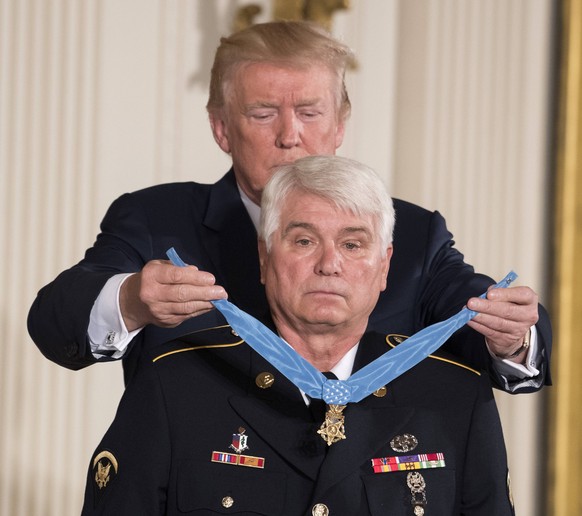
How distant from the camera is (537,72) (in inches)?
170

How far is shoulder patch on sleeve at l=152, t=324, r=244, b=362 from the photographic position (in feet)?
7.24

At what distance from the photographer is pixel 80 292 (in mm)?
2334

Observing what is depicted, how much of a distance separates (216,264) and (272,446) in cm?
64

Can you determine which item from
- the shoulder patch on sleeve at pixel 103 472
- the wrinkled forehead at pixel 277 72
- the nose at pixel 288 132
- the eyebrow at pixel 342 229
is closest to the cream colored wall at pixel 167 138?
the wrinkled forehead at pixel 277 72

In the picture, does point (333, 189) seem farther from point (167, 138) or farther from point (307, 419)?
point (167, 138)

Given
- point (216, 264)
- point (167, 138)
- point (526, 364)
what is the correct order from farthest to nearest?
point (167, 138) → point (216, 264) → point (526, 364)

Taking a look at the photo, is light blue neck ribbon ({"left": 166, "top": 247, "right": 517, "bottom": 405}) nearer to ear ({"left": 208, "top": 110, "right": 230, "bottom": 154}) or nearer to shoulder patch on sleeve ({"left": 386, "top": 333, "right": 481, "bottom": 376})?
shoulder patch on sleeve ({"left": 386, "top": 333, "right": 481, "bottom": 376})

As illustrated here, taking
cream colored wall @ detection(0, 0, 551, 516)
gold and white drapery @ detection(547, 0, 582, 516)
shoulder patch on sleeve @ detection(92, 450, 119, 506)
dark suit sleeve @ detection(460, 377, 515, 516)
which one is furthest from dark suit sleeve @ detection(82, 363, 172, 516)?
gold and white drapery @ detection(547, 0, 582, 516)

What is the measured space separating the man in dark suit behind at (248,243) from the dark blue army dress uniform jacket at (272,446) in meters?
0.13

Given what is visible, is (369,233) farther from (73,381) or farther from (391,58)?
(391,58)

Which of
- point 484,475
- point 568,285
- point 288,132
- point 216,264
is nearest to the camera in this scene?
point 484,475

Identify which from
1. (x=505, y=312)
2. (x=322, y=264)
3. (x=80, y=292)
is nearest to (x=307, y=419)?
(x=322, y=264)

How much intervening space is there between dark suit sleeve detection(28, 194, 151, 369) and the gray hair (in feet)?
1.17

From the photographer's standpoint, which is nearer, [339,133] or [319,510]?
[319,510]
